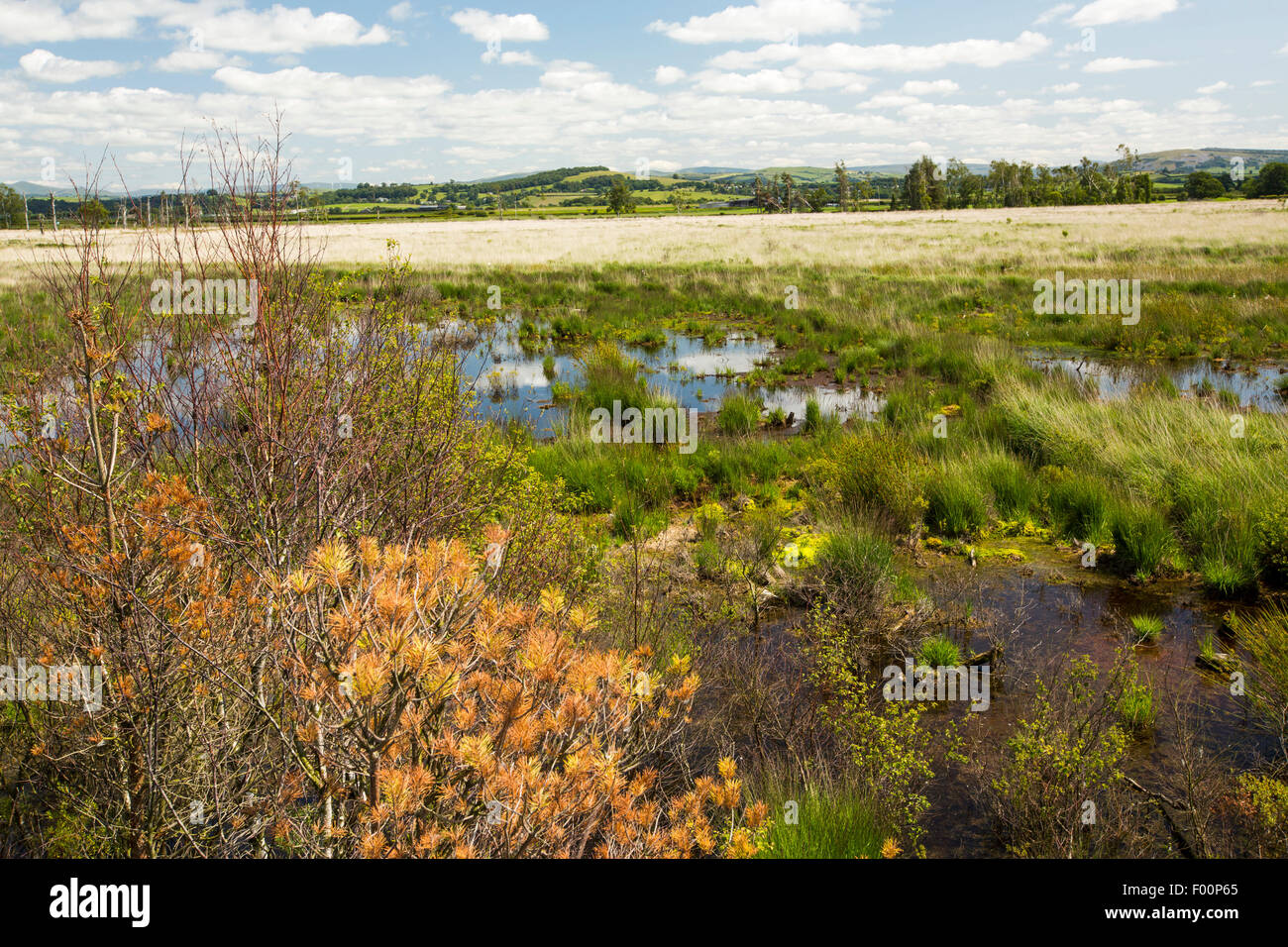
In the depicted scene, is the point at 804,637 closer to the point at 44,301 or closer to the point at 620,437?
the point at 620,437

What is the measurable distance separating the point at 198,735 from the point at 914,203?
308ft

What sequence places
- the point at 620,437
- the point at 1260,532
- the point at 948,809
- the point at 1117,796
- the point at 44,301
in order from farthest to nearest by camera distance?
1. the point at 44,301
2. the point at 620,437
3. the point at 1260,532
4. the point at 948,809
5. the point at 1117,796

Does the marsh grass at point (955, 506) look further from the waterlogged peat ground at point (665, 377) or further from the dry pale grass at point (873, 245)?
→ the dry pale grass at point (873, 245)

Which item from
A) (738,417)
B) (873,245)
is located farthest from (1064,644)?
(873,245)

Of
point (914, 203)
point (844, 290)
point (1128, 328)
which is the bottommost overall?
point (1128, 328)

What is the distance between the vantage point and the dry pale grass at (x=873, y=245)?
26969 millimetres

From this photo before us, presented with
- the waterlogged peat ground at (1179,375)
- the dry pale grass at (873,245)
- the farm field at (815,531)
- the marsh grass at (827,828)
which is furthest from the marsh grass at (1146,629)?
the dry pale grass at (873,245)

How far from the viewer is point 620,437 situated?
10.3m

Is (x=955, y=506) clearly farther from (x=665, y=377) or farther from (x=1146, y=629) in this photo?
(x=665, y=377)

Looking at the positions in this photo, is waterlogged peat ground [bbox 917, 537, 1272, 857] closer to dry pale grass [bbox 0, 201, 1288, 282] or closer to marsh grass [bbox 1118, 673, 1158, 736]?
marsh grass [bbox 1118, 673, 1158, 736]

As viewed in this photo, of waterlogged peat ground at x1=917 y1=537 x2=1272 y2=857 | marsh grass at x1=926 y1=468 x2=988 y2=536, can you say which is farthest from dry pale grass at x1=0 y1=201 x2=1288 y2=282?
waterlogged peat ground at x1=917 y1=537 x2=1272 y2=857

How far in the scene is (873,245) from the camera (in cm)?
3541

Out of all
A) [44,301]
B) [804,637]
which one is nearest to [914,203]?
[44,301]

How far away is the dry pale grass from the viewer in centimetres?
2697
